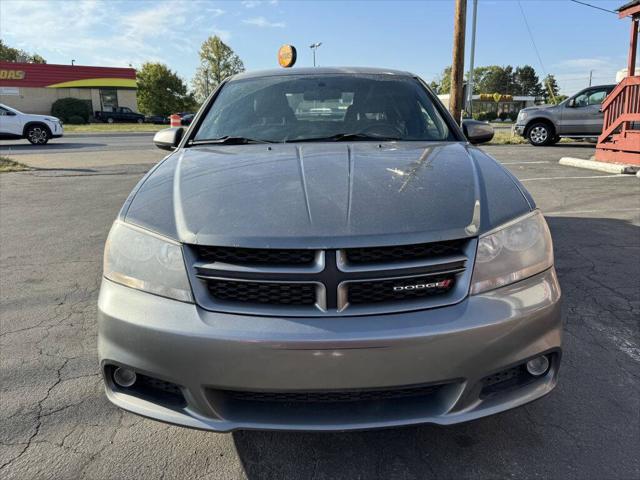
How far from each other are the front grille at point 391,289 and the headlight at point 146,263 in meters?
0.57

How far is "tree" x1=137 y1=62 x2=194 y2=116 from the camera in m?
59.7

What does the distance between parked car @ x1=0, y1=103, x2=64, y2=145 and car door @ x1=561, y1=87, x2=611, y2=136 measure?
18246 millimetres

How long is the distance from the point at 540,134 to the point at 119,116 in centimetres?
4141

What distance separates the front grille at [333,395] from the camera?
1.62m

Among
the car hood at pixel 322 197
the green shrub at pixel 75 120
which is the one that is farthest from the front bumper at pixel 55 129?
the green shrub at pixel 75 120

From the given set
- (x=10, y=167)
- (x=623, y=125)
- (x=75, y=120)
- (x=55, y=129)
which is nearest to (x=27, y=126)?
(x=55, y=129)

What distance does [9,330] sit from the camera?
314 cm

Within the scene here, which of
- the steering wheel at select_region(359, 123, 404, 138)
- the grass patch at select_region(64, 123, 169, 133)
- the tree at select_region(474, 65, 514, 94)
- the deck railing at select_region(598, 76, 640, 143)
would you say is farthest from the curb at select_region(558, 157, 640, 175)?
the tree at select_region(474, 65, 514, 94)

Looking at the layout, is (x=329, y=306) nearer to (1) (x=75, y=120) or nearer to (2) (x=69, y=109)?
(1) (x=75, y=120)

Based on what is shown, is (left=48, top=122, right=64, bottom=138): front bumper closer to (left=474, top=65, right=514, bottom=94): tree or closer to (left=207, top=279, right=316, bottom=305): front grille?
(left=207, top=279, right=316, bottom=305): front grille

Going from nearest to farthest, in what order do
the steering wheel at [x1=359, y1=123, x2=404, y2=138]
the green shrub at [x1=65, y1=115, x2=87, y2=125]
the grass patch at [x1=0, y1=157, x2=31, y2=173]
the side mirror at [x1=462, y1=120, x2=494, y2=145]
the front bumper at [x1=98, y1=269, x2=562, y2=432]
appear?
the front bumper at [x1=98, y1=269, x2=562, y2=432] → the steering wheel at [x1=359, y1=123, x2=404, y2=138] → the side mirror at [x1=462, y1=120, x2=494, y2=145] → the grass patch at [x1=0, y1=157, x2=31, y2=173] → the green shrub at [x1=65, y1=115, x2=87, y2=125]

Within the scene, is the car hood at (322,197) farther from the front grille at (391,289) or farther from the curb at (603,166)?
the curb at (603,166)

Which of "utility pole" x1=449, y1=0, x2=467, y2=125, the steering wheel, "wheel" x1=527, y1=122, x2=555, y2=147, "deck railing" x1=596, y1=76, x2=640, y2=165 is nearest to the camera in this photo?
the steering wheel

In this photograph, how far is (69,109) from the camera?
146ft
